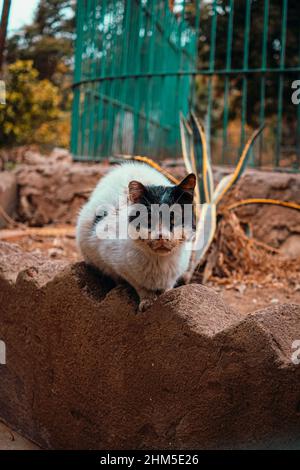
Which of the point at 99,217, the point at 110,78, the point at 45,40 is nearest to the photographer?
the point at 99,217

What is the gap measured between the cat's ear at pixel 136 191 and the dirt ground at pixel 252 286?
1.60m

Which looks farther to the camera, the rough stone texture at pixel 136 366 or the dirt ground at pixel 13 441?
the dirt ground at pixel 13 441

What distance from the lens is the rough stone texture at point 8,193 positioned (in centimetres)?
579

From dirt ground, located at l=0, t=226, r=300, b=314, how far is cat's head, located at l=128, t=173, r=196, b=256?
5.03 feet

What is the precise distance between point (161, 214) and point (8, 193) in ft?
13.4

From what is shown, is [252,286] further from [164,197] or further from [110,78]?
[110,78]

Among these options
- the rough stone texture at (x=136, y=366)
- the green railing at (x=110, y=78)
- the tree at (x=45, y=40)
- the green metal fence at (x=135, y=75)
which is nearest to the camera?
the rough stone texture at (x=136, y=366)

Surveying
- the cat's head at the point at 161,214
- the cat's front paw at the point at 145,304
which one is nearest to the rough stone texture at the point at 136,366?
the cat's front paw at the point at 145,304

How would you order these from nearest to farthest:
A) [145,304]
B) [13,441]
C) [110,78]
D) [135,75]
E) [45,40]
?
[145,304]
[13,441]
[135,75]
[110,78]
[45,40]

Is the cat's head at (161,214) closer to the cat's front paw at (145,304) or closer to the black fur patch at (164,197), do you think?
the black fur patch at (164,197)

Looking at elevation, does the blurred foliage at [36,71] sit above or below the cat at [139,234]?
above

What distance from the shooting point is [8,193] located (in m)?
5.86

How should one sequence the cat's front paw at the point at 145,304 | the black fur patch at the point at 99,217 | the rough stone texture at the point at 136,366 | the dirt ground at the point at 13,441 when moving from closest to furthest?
1. the rough stone texture at the point at 136,366
2. the cat's front paw at the point at 145,304
3. the black fur patch at the point at 99,217
4. the dirt ground at the point at 13,441

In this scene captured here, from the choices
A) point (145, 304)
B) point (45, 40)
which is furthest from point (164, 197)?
point (45, 40)
